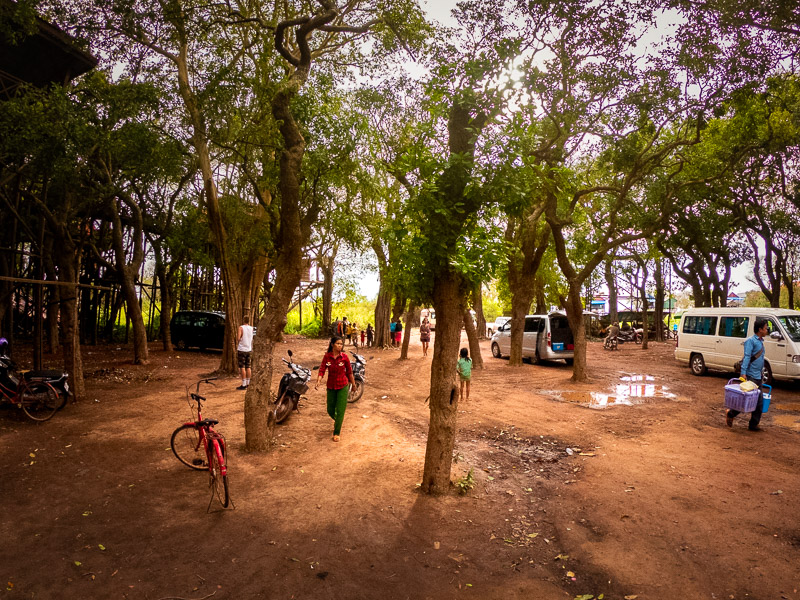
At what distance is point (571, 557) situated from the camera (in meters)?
4.20

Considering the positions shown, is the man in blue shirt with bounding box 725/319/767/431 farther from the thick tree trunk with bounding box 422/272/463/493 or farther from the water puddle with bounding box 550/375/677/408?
the thick tree trunk with bounding box 422/272/463/493

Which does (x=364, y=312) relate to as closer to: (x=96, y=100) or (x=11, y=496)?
(x=96, y=100)

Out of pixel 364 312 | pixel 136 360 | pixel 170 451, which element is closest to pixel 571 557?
pixel 170 451

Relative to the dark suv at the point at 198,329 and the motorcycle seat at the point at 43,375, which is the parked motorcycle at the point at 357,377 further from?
the dark suv at the point at 198,329

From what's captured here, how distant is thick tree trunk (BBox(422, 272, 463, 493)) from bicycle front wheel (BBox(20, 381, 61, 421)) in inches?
254

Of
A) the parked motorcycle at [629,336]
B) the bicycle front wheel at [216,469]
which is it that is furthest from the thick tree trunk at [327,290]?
the bicycle front wheel at [216,469]

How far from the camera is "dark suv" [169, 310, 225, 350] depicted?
19703 millimetres

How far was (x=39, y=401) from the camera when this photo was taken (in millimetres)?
8062

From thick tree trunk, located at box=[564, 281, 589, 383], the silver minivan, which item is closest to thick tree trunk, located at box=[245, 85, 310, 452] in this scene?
thick tree trunk, located at box=[564, 281, 589, 383]

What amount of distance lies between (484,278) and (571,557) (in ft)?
8.38

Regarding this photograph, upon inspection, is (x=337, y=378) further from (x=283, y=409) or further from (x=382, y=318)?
(x=382, y=318)

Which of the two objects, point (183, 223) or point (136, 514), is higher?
point (183, 223)

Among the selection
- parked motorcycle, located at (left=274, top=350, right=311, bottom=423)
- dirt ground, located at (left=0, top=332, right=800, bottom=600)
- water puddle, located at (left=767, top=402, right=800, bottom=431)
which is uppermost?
parked motorcycle, located at (left=274, top=350, right=311, bottom=423)

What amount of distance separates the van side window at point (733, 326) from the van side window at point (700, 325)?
337 mm
